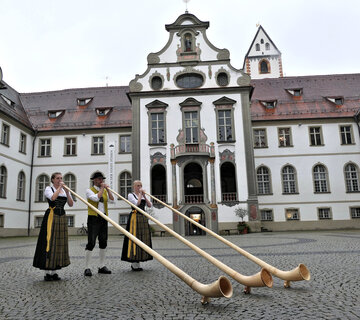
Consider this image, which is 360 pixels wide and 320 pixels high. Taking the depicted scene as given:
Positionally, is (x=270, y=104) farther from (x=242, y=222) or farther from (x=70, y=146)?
(x=70, y=146)

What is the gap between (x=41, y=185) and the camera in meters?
29.3

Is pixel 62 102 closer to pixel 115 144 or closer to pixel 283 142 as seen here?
pixel 115 144

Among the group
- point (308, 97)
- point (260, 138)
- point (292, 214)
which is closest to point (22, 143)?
point (260, 138)

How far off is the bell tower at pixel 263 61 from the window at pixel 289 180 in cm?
2525

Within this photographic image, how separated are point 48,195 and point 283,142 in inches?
1000

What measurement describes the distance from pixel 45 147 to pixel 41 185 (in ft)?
10.9

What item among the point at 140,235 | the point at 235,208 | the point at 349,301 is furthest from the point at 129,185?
the point at 349,301

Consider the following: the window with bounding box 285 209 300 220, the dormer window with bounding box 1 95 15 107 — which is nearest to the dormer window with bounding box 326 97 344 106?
the window with bounding box 285 209 300 220

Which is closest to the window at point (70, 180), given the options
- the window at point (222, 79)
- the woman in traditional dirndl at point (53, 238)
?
the window at point (222, 79)

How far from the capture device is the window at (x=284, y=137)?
2877 cm

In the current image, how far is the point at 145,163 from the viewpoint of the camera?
80.6 feet

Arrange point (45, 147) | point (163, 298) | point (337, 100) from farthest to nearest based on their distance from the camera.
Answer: point (337, 100) → point (45, 147) → point (163, 298)

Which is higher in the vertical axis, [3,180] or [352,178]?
[3,180]

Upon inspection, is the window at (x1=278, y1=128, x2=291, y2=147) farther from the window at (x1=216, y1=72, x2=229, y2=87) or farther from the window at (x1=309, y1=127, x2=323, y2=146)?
the window at (x1=216, y1=72, x2=229, y2=87)
